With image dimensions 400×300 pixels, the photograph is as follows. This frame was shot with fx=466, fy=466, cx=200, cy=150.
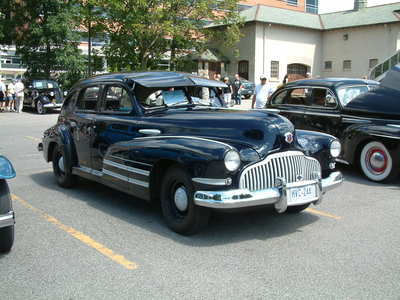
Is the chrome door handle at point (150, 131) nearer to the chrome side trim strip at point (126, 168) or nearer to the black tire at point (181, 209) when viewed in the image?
the chrome side trim strip at point (126, 168)

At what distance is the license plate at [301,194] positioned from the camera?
478 centimetres

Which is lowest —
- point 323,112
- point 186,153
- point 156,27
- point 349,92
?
point 186,153

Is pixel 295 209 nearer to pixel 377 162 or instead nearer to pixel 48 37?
pixel 377 162

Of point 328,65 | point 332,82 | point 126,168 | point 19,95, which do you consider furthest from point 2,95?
point 328,65

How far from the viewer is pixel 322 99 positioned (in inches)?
351

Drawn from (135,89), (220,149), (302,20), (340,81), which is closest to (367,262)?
(220,149)

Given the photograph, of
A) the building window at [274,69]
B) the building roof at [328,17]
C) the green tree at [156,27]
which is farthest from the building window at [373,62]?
the green tree at [156,27]

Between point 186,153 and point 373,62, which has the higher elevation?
point 373,62

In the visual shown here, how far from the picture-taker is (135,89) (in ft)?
19.6

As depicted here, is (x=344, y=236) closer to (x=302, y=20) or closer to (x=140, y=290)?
(x=140, y=290)

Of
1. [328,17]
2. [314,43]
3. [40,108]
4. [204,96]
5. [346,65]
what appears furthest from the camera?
[328,17]

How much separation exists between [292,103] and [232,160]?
5323 mm

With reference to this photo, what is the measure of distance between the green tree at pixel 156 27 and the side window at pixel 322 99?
2393 centimetres

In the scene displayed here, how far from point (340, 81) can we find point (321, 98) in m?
0.49
